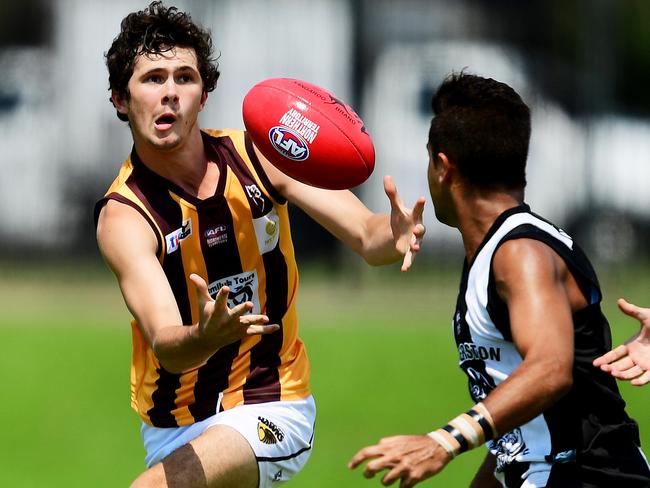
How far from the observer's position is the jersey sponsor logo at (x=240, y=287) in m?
5.32

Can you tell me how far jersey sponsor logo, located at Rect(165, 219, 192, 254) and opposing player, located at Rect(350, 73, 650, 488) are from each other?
1.11m

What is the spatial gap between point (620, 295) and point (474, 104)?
9514 mm

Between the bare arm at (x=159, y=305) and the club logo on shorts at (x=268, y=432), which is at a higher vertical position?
the bare arm at (x=159, y=305)

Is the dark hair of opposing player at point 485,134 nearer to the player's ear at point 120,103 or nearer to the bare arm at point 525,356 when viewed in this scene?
the bare arm at point 525,356

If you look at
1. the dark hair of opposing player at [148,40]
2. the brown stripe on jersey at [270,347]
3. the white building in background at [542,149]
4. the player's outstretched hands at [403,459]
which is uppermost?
the dark hair of opposing player at [148,40]

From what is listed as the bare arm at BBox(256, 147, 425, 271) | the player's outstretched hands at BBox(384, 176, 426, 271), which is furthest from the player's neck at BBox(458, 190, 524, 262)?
the bare arm at BBox(256, 147, 425, 271)

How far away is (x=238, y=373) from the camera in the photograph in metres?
5.38

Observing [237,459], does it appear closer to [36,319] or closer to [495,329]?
[495,329]

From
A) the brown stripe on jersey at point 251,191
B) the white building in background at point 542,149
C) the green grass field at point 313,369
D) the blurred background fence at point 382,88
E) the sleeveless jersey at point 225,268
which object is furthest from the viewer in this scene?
the blurred background fence at point 382,88

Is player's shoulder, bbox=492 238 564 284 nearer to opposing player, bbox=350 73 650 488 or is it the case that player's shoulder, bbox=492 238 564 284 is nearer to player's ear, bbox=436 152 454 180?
opposing player, bbox=350 73 650 488

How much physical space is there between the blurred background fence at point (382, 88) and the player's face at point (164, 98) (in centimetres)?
895

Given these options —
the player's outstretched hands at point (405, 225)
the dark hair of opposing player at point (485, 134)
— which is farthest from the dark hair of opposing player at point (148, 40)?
the dark hair of opposing player at point (485, 134)

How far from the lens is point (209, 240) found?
5.27 meters

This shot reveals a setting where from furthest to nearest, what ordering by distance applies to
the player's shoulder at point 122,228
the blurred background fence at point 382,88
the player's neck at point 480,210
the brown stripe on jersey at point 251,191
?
the blurred background fence at point 382,88, the brown stripe on jersey at point 251,191, the player's shoulder at point 122,228, the player's neck at point 480,210
